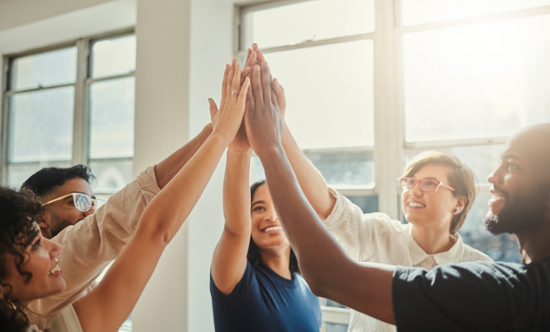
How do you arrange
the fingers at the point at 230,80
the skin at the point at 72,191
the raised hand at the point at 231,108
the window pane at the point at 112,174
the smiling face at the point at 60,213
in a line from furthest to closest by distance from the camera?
the window pane at the point at 112,174 → the smiling face at the point at 60,213 → the skin at the point at 72,191 → the fingers at the point at 230,80 → the raised hand at the point at 231,108

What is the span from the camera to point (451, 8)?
86.6 inches

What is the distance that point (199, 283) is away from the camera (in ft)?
7.44

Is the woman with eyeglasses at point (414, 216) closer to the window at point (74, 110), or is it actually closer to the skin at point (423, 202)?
the skin at point (423, 202)

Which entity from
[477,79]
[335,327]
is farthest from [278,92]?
[335,327]

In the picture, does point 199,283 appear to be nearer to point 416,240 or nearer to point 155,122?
point 155,122

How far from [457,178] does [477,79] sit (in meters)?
0.72

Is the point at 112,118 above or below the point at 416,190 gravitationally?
above

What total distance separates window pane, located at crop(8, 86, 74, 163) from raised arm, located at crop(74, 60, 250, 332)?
2700 mm

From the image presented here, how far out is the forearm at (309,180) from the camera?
1.62 metres

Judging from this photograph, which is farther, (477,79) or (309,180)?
(477,79)

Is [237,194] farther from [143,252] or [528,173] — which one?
[528,173]

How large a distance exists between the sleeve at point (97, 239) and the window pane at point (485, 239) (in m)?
1.65

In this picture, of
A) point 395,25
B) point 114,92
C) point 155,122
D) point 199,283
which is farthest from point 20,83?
point 395,25

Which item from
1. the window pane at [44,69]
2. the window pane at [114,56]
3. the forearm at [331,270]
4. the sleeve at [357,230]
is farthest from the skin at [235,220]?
the window pane at [44,69]
